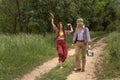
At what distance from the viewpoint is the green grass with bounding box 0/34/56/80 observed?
12.3 meters

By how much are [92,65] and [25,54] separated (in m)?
3.48

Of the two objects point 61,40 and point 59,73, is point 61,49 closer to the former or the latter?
point 61,40

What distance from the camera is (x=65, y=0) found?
27250mm

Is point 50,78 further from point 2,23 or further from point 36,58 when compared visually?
point 2,23

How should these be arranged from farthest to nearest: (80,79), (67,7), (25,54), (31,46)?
1. (67,7)
2. (31,46)
3. (25,54)
4. (80,79)

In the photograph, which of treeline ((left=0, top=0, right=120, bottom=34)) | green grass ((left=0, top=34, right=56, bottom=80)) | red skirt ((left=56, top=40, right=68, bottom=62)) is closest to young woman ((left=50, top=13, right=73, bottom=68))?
red skirt ((left=56, top=40, right=68, bottom=62))

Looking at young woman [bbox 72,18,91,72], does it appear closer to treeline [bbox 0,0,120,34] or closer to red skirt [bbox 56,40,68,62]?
red skirt [bbox 56,40,68,62]

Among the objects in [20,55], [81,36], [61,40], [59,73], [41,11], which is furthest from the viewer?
[41,11]

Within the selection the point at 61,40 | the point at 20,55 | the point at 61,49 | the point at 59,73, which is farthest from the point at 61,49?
the point at 20,55

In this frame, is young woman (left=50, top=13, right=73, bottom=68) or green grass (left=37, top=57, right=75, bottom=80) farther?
young woman (left=50, top=13, right=73, bottom=68)

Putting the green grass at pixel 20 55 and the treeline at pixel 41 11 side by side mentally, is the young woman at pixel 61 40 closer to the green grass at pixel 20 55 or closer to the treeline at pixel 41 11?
the green grass at pixel 20 55

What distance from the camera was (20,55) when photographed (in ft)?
48.2

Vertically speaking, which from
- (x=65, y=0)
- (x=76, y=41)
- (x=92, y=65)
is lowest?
(x=92, y=65)

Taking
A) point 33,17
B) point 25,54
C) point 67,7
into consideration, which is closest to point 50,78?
point 25,54
